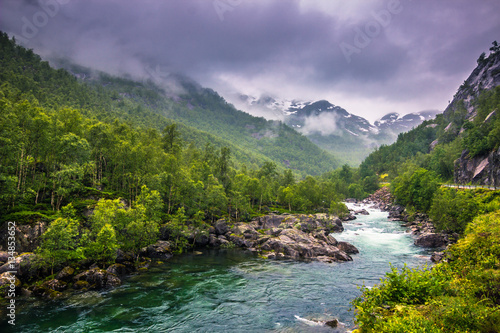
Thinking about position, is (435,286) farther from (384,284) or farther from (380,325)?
(380,325)

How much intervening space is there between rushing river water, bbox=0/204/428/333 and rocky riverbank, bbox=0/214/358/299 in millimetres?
2713

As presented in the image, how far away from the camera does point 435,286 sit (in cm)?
1471

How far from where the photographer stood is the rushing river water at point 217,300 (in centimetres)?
2336

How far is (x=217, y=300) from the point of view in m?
29.7

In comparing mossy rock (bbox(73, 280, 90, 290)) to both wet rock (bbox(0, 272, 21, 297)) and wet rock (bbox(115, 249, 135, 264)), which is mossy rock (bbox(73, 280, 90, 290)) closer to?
wet rock (bbox(0, 272, 21, 297))

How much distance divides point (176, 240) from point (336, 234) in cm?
4922

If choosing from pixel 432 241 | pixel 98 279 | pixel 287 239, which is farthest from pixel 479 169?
pixel 98 279

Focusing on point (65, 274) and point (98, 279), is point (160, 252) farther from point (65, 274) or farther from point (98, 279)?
point (65, 274)

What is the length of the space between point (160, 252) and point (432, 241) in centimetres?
6099

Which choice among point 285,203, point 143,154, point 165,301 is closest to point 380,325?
point 165,301

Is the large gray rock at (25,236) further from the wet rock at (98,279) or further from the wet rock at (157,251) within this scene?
the wet rock at (157,251)

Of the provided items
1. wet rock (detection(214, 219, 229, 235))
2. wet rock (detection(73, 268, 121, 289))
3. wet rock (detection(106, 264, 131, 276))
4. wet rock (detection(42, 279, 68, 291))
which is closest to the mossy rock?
wet rock (detection(73, 268, 121, 289))

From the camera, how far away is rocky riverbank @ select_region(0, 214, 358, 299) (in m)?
30.5

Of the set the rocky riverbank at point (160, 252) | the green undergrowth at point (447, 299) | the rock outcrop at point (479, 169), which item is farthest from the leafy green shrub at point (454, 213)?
the green undergrowth at point (447, 299)
